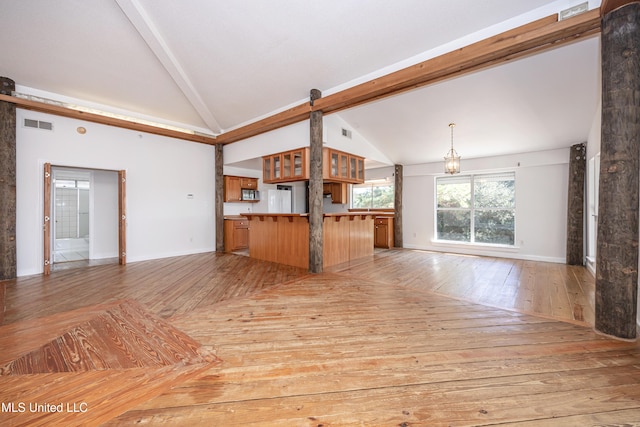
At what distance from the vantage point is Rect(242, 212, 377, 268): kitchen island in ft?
16.7

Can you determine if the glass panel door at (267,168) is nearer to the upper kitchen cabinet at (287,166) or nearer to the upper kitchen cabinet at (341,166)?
the upper kitchen cabinet at (287,166)

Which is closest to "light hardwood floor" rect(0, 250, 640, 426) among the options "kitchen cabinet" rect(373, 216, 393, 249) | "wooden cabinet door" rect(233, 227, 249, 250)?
"wooden cabinet door" rect(233, 227, 249, 250)

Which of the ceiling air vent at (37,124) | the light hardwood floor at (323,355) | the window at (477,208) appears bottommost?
the light hardwood floor at (323,355)

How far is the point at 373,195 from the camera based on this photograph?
8.74 m

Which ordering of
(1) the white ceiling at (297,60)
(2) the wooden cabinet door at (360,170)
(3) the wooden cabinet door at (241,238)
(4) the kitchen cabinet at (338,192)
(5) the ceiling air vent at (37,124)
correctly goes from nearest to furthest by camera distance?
(1) the white ceiling at (297,60), (5) the ceiling air vent at (37,124), (2) the wooden cabinet door at (360,170), (3) the wooden cabinet door at (241,238), (4) the kitchen cabinet at (338,192)

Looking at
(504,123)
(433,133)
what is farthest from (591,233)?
(433,133)

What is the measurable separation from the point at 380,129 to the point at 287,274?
3.75m

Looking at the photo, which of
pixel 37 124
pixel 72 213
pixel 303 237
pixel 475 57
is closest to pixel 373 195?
pixel 303 237

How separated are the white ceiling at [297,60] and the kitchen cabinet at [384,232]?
9.24ft

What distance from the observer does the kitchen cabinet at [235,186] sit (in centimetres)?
709

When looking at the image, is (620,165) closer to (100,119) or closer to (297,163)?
(297,163)

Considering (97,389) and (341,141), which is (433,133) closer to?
(341,141)

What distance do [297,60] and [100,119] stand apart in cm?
409

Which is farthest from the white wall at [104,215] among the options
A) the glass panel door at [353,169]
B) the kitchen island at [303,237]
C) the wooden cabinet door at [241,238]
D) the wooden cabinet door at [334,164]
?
the glass panel door at [353,169]
